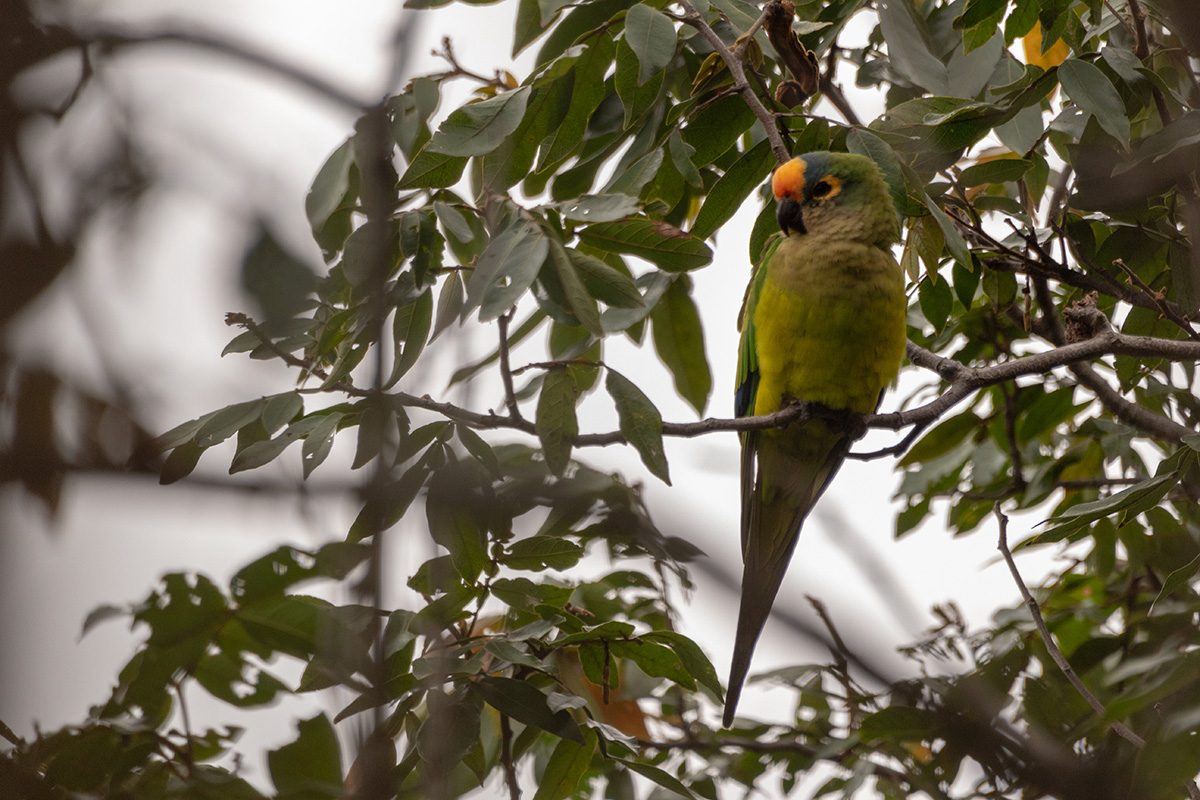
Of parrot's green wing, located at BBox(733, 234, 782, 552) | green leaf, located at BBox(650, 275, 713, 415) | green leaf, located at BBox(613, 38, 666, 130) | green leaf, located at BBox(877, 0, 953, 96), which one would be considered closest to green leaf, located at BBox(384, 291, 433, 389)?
green leaf, located at BBox(613, 38, 666, 130)

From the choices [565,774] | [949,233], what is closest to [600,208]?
[949,233]

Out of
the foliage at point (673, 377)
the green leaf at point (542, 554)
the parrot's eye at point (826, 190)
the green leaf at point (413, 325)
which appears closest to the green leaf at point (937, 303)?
the foliage at point (673, 377)

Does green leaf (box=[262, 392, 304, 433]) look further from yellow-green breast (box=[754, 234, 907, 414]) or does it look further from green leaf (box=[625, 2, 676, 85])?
yellow-green breast (box=[754, 234, 907, 414])

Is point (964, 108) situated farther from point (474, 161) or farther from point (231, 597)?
point (231, 597)

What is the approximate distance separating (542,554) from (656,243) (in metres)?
0.61

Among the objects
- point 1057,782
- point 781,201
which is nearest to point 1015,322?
point 781,201

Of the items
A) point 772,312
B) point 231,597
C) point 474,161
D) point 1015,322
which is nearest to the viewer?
point 231,597

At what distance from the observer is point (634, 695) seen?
2.22 meters

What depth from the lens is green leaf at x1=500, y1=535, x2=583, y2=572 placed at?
165 cm

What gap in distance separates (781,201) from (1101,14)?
2.77 ft

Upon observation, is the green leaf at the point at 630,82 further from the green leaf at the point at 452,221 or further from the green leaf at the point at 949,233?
the green leaf at the point at 949,233

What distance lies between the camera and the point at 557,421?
1649mm

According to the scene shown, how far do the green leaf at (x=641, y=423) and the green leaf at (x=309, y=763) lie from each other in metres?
0.71

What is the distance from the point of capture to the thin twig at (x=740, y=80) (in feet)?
6.39
